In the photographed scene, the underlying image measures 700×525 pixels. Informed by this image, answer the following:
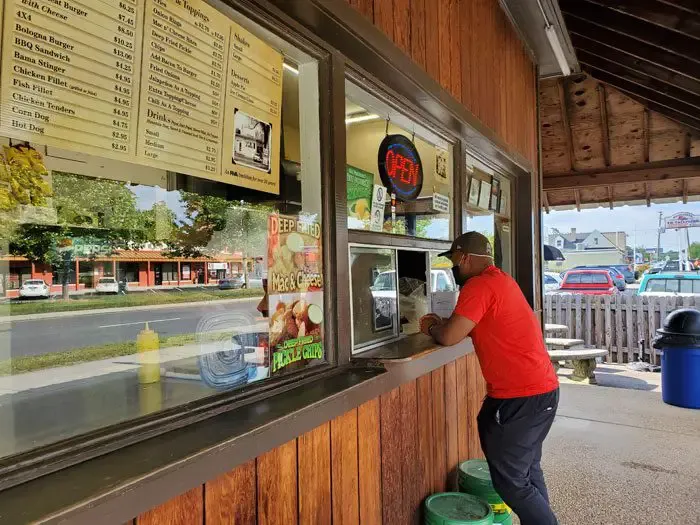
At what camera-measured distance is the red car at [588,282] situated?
14.1 meters

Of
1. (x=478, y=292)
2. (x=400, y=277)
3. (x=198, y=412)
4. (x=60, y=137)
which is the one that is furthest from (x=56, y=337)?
(x=478, y=292)

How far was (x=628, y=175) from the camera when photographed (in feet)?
23.4

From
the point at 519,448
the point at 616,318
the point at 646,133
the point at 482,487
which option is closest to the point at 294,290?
the point at 519,448

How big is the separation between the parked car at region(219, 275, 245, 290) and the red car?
13804 millimetres

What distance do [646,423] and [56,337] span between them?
17.7 ft

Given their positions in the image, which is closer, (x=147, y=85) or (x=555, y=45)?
(x=147, y=85)

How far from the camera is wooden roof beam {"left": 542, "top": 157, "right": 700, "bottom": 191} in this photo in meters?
6.76

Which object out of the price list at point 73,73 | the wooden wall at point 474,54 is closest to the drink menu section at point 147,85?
the price list at point 73,73

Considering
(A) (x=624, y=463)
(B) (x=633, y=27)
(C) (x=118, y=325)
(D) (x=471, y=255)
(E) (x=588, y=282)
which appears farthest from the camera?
(E) (x=588, y=282)

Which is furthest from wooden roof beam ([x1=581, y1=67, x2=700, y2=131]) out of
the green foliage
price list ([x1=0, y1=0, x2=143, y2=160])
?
price list ([x1=0, y1=0, x2=143, y2=160])

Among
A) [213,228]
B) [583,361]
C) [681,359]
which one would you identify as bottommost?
[583,361]

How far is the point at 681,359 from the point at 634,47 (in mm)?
3522

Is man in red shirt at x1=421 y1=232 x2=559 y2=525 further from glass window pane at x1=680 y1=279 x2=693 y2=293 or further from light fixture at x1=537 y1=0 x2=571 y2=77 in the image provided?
glass window pane at x1=680 y1=279 x2=693 y2=293

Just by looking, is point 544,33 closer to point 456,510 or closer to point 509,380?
point 509,380
